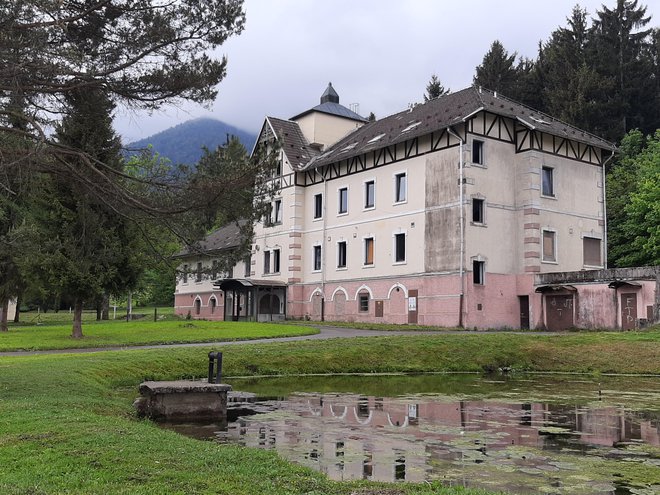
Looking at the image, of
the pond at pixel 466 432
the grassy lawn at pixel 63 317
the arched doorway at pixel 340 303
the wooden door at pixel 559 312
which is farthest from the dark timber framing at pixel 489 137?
the grassy lawn at pixel 63 317

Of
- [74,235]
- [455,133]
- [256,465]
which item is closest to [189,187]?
[256,465]

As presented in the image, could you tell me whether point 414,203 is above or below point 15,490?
above

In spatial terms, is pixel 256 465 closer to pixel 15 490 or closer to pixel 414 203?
pixel 15 490

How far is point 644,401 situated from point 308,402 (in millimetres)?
7314

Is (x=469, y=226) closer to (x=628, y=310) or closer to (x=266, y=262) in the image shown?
(x=628, y=310)

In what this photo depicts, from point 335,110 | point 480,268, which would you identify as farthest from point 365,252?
point 335,110

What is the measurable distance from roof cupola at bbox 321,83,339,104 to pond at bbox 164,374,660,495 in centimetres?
4426

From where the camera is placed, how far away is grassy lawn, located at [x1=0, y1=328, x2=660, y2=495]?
6336 millimetres

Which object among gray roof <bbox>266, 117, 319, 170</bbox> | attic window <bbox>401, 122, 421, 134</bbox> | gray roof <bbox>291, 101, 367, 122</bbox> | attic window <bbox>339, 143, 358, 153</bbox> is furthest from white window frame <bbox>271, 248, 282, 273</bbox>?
attic window <bbox>401, 122, 421, 134</bbox>

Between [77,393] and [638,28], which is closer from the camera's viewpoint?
[77,393]

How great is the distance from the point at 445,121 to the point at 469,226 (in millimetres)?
6429

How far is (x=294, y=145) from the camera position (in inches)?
2079

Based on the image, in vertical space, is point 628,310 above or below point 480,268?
below

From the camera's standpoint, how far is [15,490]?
5.62 meters
